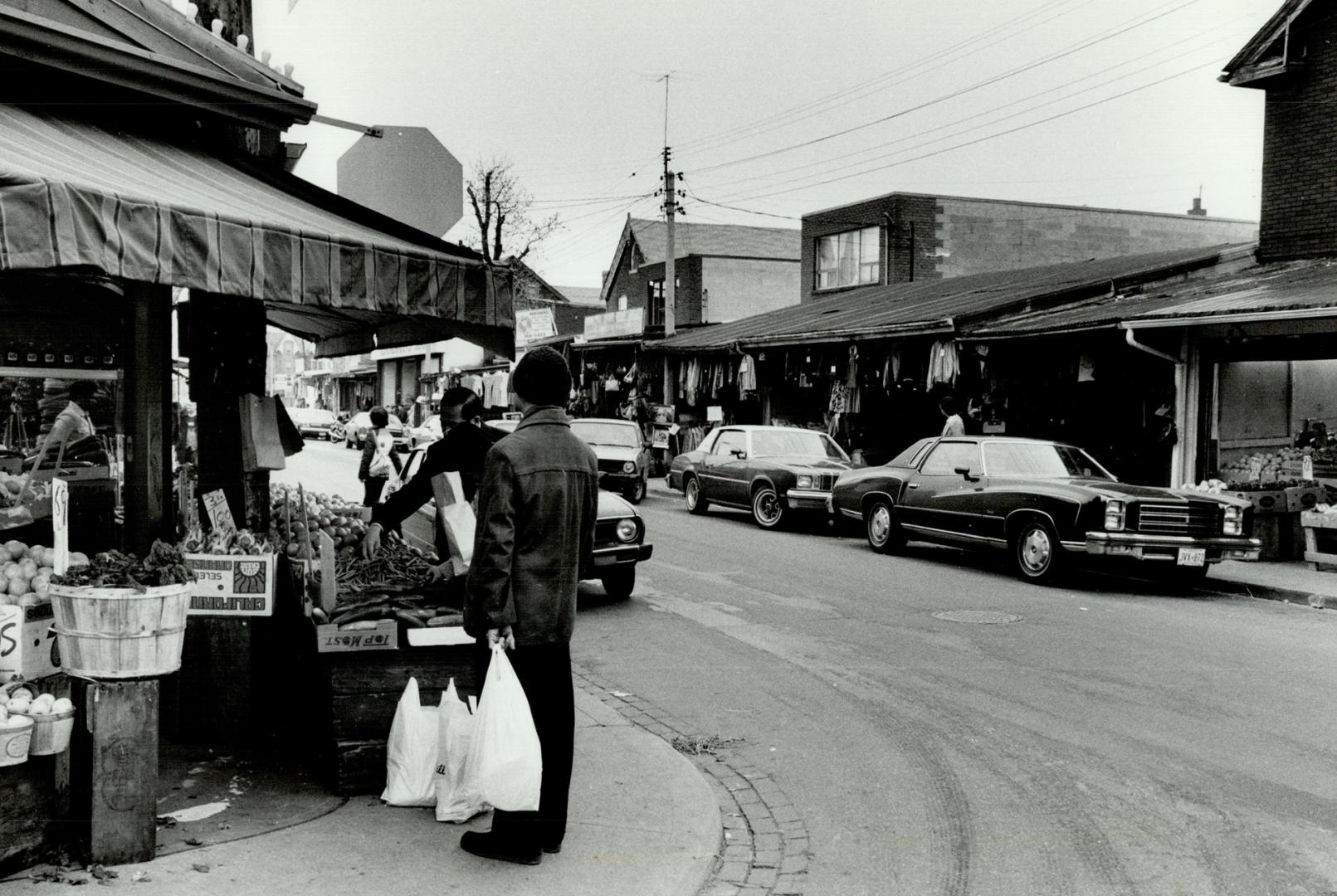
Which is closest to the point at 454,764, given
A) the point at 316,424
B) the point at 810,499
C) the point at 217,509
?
the point at 217,509

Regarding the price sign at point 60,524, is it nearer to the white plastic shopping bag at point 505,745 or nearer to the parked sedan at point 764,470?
the white plastic shopping bag at point 505,745

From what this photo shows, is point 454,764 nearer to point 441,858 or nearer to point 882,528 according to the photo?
point 441,858

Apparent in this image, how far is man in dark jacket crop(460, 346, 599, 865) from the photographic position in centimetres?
443

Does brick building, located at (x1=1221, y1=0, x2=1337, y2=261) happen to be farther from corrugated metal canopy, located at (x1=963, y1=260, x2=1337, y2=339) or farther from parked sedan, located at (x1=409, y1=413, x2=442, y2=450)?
parked sedan, located at (x1=409, y1=413, x2=442, y2=450)

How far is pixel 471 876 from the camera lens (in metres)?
4.36

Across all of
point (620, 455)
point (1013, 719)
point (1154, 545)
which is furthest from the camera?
point (620, 455)

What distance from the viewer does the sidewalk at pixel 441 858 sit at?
420cm

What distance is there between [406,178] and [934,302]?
17.5 meters

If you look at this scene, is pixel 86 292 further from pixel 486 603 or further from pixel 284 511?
pixel 486 603

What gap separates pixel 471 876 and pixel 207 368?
11.9 ft

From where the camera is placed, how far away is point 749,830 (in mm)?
5113

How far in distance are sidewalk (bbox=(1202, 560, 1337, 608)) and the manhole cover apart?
3.57 m

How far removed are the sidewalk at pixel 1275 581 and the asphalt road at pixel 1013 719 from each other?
47 cm

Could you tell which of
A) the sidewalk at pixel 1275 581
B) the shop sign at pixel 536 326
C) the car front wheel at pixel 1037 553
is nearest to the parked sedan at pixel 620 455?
the car front wheel at pixel 1037 553
